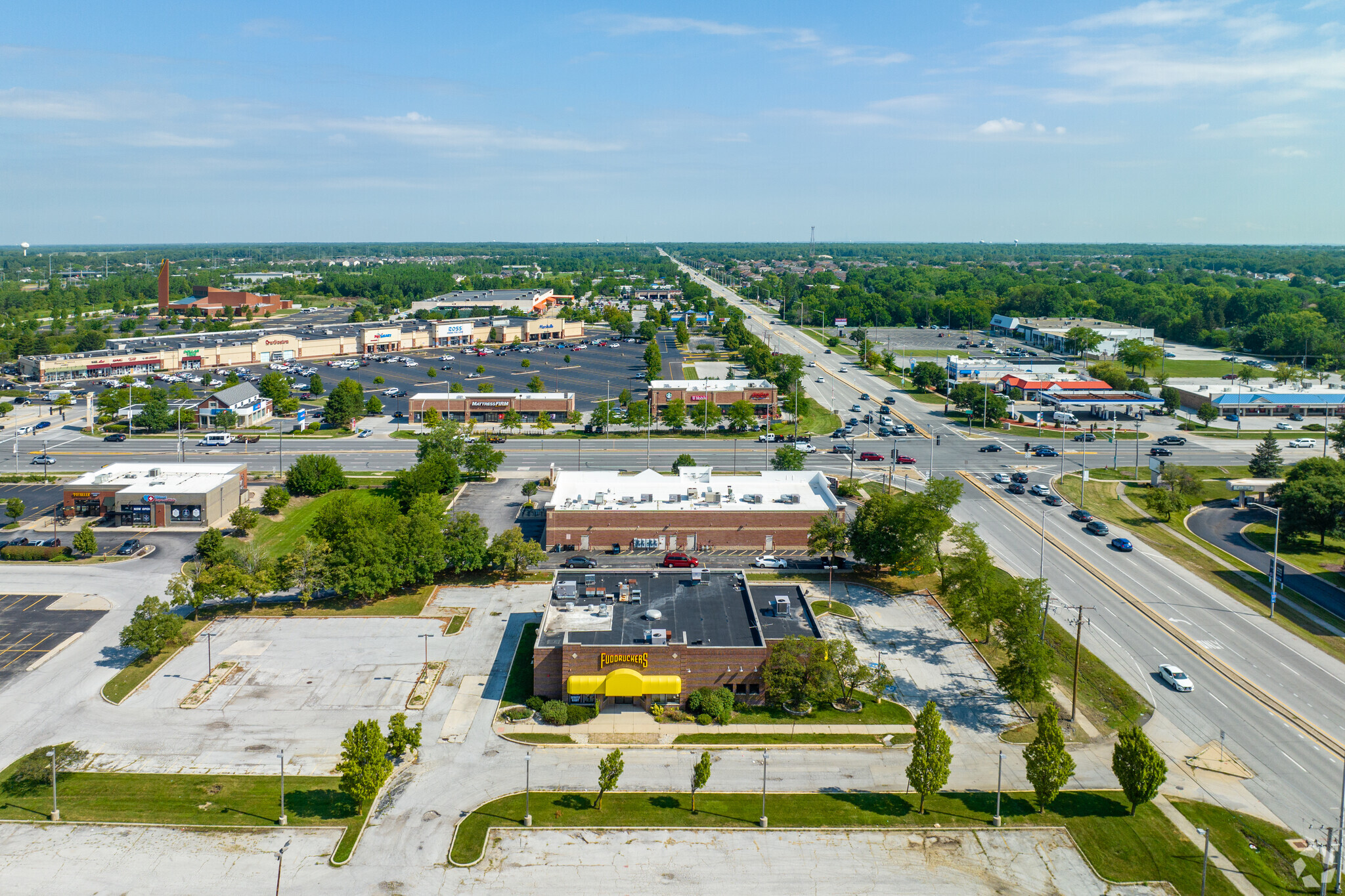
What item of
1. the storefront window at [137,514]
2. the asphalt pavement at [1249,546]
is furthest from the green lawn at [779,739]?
the storefront window at [137,514]

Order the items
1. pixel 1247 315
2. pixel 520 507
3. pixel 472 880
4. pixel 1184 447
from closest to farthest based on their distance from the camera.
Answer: pixel 472 880 → pixel 520 507 → pixel 1184 447 → pixel 1247 315

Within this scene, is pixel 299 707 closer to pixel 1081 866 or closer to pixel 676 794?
pixel 676 794

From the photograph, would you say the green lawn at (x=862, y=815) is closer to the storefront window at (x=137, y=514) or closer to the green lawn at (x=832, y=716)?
the green lawn at (x=832, y=716)

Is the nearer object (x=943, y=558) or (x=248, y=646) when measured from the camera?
(x=248, y=646)

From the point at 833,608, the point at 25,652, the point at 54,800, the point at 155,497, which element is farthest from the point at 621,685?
the point at 155,497

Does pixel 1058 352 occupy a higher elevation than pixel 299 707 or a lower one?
higher

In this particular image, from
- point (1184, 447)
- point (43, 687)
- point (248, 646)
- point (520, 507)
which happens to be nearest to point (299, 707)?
point (248, 646)

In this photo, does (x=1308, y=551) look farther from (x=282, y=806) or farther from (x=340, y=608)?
(x=282, y=806)

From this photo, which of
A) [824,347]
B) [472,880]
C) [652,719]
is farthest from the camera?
[824,347]
